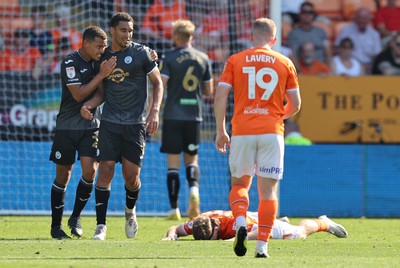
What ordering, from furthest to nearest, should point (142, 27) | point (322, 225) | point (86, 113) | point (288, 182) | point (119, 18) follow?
point (142, 27), point (288, 182), point (322, 225), point (86, 113), point (119, 18)

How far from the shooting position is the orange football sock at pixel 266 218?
7.72 metres

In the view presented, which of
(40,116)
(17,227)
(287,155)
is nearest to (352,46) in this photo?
(287,155)

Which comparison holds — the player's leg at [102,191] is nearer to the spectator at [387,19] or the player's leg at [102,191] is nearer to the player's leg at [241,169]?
the player's leg at [241,169]

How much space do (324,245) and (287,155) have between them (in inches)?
215

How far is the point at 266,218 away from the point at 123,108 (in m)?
2.35

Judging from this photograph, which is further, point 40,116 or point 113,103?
point 40,116

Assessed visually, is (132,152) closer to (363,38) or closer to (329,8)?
(363,38)

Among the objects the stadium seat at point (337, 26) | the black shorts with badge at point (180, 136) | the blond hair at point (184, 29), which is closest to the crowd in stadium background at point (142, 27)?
the stadium seat at point (337, 26)

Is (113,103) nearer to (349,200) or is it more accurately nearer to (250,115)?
(250,115)

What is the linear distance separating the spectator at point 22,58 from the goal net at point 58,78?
0.6 inches

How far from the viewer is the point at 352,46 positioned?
18188mm

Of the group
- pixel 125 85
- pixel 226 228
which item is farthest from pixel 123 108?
pixel 226 228

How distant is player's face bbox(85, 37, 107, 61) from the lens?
31.7 feet

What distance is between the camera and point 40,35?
16.3m
